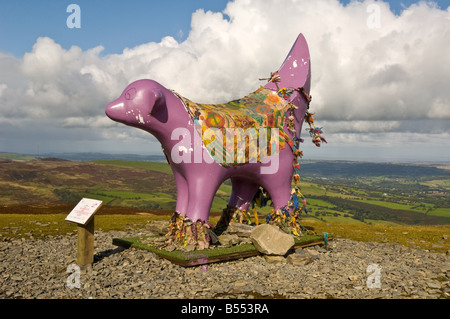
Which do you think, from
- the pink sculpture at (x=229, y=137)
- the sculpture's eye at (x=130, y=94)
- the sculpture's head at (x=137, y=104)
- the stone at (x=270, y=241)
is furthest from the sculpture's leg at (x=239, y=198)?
the sculpture's eye at (x=130, y=94)

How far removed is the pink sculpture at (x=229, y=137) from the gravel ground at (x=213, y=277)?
1373 millimetres

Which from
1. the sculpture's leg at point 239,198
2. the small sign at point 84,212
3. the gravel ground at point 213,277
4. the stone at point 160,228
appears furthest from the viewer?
the sculpture's leg at point 239,198

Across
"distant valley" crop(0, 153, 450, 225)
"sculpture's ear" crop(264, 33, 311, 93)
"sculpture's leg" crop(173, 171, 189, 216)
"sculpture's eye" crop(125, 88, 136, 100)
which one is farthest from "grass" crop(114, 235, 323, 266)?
"distant valley" crop(0, 153, 450, 225)

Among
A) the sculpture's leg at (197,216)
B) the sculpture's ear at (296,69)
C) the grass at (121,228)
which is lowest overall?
the grass at (121,228)

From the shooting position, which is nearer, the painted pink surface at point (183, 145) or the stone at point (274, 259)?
the painted pink surface at point (183, 145)

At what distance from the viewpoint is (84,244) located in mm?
7625

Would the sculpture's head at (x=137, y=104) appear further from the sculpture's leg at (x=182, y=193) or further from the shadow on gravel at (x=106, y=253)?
the shadow on gravel at (x=106, y=253)

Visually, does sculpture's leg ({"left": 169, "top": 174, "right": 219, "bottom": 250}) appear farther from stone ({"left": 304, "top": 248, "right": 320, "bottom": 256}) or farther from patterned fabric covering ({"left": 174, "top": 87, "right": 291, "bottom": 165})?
stone ({"left": 304, "top": 248, "right": 320, "bottom": 256})

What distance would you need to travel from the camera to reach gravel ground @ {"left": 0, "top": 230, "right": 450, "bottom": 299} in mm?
6398

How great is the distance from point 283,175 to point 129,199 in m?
60.0

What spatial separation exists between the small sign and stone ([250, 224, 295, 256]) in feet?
12.8

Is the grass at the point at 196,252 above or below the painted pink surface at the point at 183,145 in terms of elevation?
below

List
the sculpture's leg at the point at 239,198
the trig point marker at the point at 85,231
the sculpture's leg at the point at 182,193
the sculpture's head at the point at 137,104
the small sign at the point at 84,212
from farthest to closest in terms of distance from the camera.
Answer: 1. the sculpture's leg at the point at 239,198
2. the sculpture's leg at the point at 182,193
3. the sculpture's head at the point at 137,104
4. the trig point marker at the point at 85,231
5. the small sign at the point at 84,212

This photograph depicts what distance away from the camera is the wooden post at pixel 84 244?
7617 millimetres
